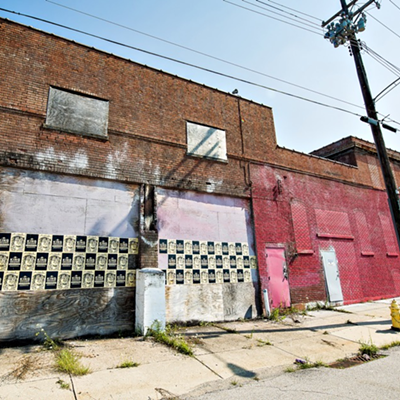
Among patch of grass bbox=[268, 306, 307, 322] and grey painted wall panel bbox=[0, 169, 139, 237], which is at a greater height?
grey painted wall panel bbox=[0, 169, 139, 237]

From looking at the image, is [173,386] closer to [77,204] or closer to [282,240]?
[77,204]

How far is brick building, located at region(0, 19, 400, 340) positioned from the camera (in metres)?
7.16

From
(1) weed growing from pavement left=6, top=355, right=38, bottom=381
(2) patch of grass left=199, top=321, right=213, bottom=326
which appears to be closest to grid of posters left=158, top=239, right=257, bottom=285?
(2) patch of grass left=199, top=321, right=213, bottom=326

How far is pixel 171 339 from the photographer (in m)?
6.54

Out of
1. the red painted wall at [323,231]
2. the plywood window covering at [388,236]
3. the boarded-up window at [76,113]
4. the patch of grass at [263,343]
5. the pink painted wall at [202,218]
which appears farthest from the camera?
the plywood window covering at [388,236]

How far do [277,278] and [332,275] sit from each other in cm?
323

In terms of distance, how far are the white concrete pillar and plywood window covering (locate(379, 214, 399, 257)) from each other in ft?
43.1

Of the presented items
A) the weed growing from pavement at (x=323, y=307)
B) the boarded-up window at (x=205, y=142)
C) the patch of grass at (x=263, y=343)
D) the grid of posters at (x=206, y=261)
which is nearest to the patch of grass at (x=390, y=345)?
the patch of grass at (x=263, y=343)

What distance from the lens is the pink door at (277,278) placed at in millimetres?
10438

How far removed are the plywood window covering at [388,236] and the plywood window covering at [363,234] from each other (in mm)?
1524

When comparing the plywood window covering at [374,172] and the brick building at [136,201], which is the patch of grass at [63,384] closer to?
the brick building at [136,201]

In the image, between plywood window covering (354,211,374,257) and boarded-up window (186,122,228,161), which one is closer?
boarded-up window (186,122,228,161)

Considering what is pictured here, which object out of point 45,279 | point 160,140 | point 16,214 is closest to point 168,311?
point 45,279

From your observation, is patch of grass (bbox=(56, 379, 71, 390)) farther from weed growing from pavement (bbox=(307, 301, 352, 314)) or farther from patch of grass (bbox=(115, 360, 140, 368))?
weed growing from pavement (bbox=(307, 301, 352, 314))
